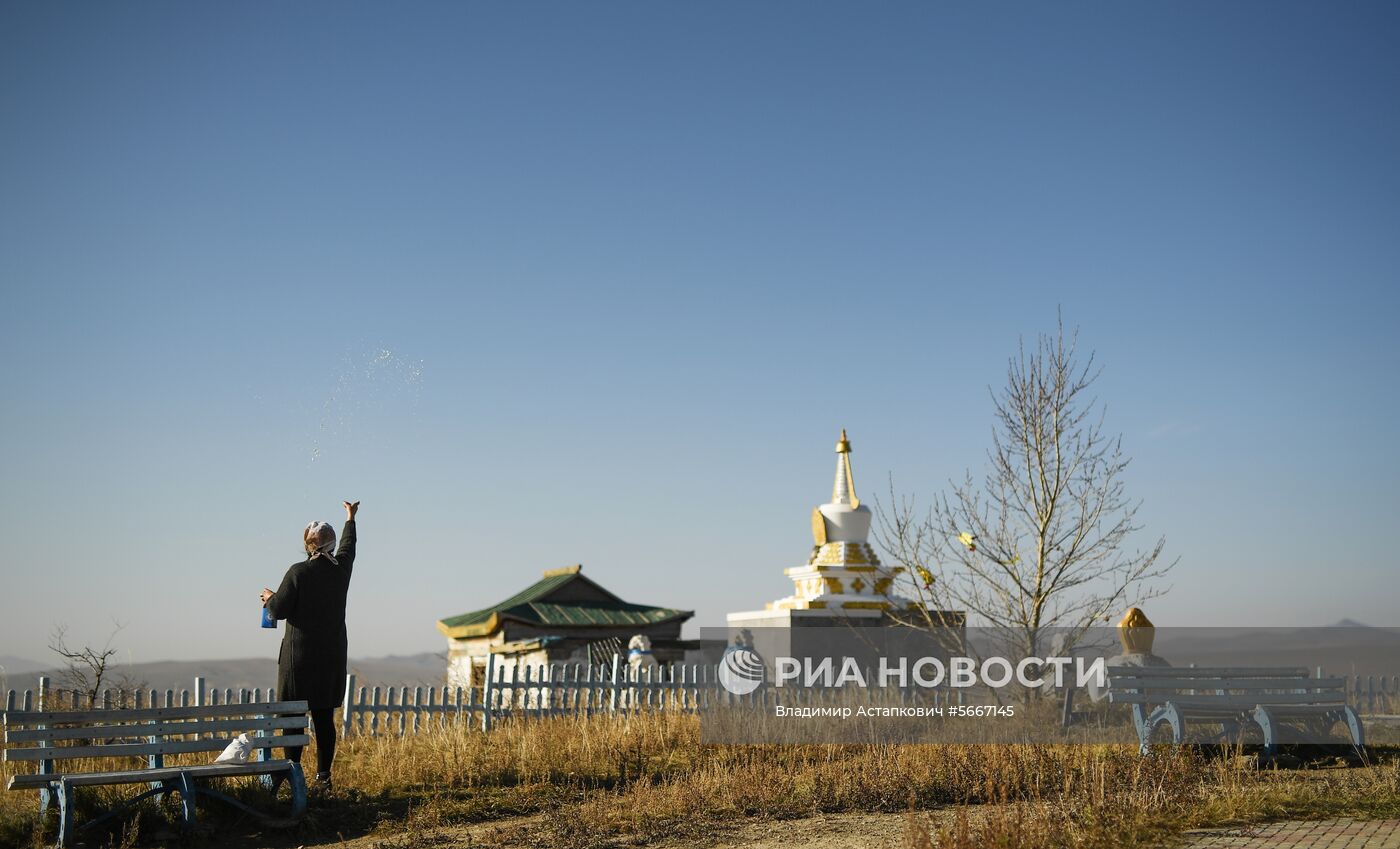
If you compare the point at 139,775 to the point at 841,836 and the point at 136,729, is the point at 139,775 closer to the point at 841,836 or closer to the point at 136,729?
the point at 136,729

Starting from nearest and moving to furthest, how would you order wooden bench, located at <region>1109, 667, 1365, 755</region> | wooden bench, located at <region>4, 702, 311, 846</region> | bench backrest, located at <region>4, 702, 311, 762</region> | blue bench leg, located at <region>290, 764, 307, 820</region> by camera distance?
wooden bench, located at <region>4, 702, 311, 846</region> < bench backrest, located at <region>4, 702, 311, 762</region> < blue bench leg, located at <region>290, 764, 307, 820</region> < wooden bench, located at <region>1109, 667, 1365, 755</region>

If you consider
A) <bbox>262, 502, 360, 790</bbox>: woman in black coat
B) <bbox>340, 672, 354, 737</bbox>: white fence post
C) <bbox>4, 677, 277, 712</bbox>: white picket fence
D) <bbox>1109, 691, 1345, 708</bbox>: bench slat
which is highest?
<bbox>262, 502, 360, 790</bbox>: woman in black coat

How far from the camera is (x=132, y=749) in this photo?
25.6 ft

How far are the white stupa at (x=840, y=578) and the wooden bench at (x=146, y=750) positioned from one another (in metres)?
15.2

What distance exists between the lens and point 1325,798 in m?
8.10

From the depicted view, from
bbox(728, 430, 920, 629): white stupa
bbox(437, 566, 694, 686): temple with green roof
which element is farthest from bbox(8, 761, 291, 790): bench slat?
bbox(728, 430, 920, 629): white stupa

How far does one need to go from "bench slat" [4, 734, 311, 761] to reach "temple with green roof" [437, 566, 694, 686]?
1377cm

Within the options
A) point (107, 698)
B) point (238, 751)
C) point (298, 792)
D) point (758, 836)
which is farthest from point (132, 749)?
point (107, 698)

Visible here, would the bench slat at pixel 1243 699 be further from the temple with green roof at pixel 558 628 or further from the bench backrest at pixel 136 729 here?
the temple with green roof at pixel 558 628

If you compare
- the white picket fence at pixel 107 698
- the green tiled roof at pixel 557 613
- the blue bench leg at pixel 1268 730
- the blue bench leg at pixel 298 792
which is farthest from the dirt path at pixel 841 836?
the green tiled roof at pixel 557 613

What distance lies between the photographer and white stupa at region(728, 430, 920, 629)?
2311cm

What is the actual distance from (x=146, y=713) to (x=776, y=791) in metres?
4.75

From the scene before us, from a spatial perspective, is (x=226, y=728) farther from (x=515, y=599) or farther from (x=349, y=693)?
(x=515, y=599)

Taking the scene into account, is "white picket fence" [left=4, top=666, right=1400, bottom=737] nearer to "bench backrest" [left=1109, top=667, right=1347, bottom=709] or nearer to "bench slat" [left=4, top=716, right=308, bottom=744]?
"bench slat" [left=4, top=716, right=308, bottom=744]
